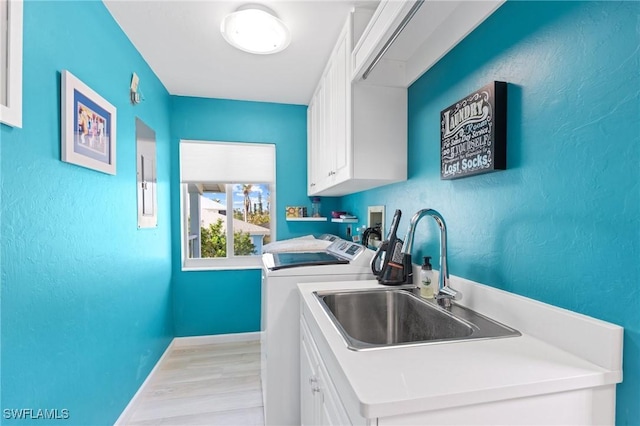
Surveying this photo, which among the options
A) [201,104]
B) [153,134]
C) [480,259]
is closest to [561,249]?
[480,259]

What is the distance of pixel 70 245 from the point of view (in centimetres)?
128

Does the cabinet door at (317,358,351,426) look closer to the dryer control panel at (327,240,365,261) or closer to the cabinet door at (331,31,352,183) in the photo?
the dryer control panel at (327,240,365,261)

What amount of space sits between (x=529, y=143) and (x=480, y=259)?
1.50 feet

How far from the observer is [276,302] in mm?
1640

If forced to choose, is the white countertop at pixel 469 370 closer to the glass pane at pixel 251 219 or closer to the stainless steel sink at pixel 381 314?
the stainless steel sink at pixel 381 314

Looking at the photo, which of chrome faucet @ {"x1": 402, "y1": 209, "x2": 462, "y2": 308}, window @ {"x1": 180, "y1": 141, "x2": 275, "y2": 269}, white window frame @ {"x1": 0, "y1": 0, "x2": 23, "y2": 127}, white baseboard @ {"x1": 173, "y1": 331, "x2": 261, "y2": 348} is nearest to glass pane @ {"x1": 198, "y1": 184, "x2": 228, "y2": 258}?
window @ {"x1": 180, "y1": 141, "x2": 275, "y2": 269}

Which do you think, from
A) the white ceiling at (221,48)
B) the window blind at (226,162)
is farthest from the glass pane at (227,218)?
the white ceiling at (221,48)

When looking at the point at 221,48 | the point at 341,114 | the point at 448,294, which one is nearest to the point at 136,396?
the point at 448,294

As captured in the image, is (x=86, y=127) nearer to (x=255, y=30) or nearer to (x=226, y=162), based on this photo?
(x=255, y=30)

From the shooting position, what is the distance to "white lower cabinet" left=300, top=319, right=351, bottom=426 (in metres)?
0.83

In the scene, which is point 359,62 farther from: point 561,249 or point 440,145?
point 561,249

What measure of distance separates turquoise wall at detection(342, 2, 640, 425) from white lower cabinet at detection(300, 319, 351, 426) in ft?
2.23

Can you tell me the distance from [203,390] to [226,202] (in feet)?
5.40

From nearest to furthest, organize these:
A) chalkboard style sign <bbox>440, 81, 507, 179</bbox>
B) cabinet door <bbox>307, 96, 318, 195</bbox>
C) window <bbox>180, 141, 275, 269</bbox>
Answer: chalkboard style sign <bbox>440, 81, 507, 179</bbox>
cabinet door <bbox>307, 96, 318, 195</bbox>
window <bbox>180, 141, 275, 269</bbox>
